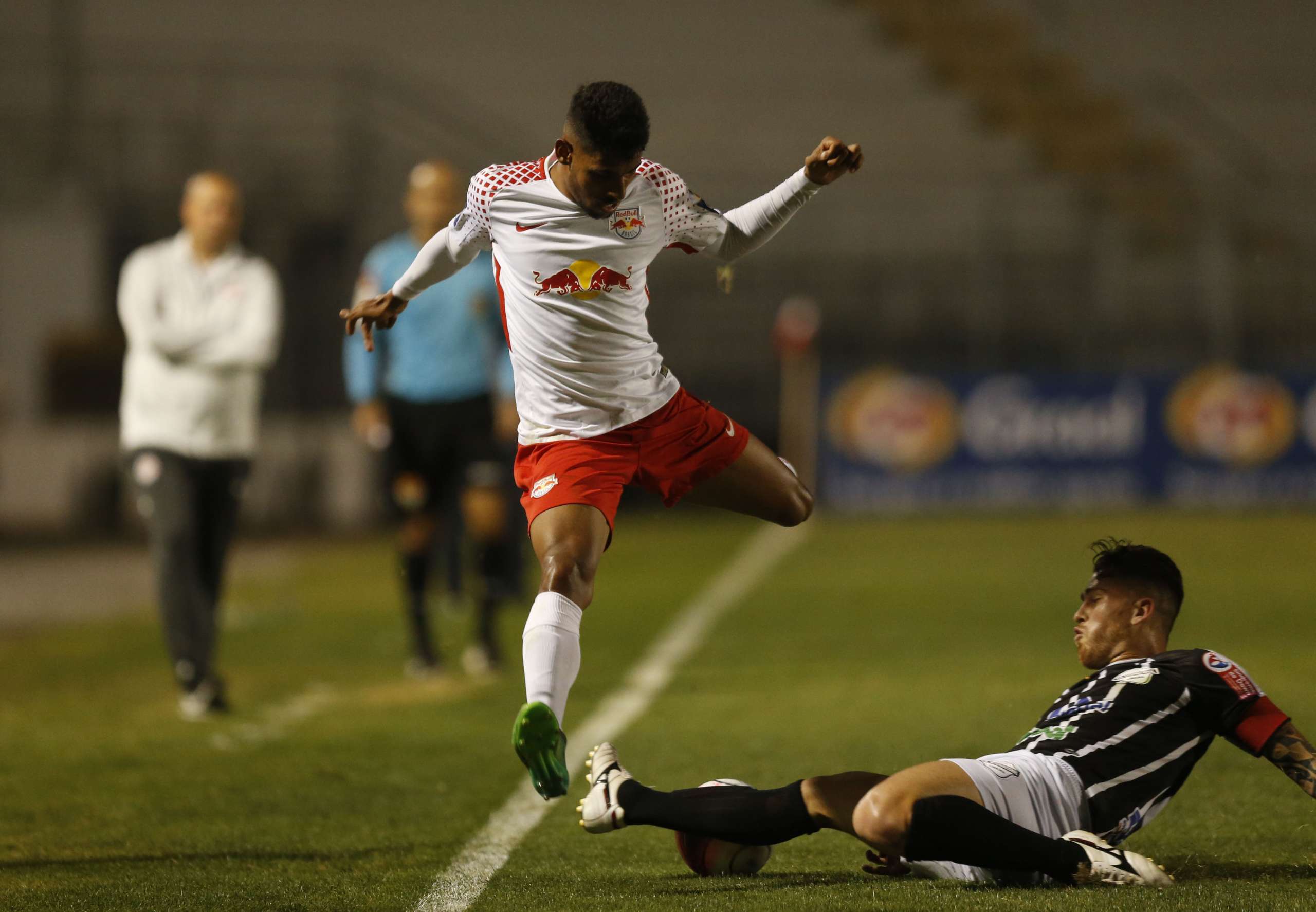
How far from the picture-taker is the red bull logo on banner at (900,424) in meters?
19.2

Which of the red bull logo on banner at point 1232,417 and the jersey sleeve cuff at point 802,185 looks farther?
the red bull logo on banner at point 1232,417

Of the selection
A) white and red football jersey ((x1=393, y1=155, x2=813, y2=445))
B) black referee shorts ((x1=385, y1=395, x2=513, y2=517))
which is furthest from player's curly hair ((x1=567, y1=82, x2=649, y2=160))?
black referee shorts ((x1=385, y1=395, x2=513, y2=517))

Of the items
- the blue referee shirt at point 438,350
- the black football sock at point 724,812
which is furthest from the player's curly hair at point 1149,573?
the blue referee shirt at point 438,350

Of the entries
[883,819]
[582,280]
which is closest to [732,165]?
[582,280]

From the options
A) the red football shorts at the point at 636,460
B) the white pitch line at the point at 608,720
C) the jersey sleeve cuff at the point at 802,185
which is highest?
the jersey sleeve cuff at the point at 802,185

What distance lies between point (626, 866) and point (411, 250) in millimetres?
4414

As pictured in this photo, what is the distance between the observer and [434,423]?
8.53 m

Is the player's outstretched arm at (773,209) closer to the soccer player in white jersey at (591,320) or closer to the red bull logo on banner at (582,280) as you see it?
the soccer player in white jersey at (591,320)

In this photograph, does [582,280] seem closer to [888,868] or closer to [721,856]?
[721,856]

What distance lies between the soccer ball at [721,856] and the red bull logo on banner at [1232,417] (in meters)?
15.5

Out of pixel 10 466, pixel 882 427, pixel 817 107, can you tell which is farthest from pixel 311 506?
pixel 817 107

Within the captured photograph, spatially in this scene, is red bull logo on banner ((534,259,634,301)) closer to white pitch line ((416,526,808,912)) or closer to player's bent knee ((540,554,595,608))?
player's bent knee ((540,554,595,608))

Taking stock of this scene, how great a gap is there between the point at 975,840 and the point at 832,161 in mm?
2019

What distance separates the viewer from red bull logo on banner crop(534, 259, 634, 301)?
4.87m
